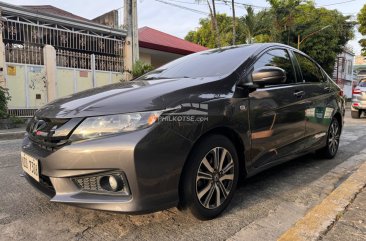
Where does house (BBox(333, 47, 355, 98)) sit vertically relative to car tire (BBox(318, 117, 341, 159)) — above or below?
above

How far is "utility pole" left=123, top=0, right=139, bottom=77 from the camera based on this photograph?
42.4 ft

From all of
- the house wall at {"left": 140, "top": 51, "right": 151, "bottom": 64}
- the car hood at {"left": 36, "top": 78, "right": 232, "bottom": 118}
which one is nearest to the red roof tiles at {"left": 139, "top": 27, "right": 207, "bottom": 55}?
the house wall at {"left": 140, "top": 51, "right": 151, "bottom": 64}

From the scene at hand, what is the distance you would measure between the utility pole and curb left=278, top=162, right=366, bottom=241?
10839 millimetres

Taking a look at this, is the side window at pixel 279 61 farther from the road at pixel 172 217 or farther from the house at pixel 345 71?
the house at pixel 345 71

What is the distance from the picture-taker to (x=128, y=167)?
2230 mm

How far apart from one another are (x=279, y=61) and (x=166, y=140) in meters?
→ 2.03

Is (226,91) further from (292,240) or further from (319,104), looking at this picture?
(319,104)

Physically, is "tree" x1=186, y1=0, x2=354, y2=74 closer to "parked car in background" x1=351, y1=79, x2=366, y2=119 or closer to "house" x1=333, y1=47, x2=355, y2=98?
"house" x1=333, y1=47, x2=355, y2=98

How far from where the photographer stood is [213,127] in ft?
8.67

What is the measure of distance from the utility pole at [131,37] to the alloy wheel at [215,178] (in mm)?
11037

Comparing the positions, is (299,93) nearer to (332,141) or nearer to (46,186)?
(332,141)

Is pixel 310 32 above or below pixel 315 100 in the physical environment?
above

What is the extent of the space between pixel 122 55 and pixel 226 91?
11050 mm

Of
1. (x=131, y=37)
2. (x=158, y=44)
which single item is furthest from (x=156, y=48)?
(x=131, y=37)
